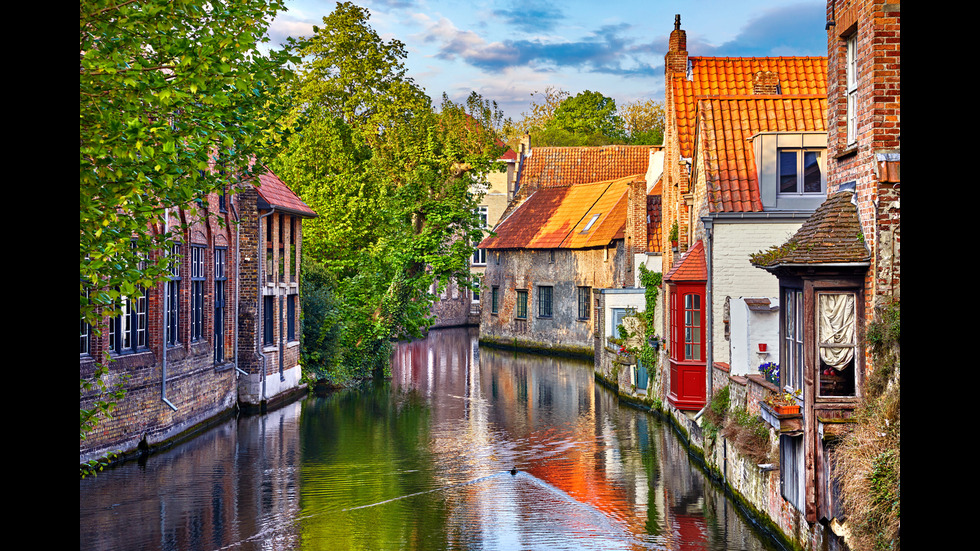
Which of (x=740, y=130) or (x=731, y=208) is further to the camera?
(x=740, y=130)

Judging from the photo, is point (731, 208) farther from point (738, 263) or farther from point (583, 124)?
point (583, 124)

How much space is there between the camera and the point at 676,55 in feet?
80.4

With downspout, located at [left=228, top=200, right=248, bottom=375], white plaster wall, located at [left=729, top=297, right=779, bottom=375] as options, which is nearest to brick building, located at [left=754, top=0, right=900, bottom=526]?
white plaster wall, located at [left=729, top=297, right=779, bottom=375]

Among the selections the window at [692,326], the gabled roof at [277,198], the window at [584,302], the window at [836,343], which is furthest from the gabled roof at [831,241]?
the window at [584,302]

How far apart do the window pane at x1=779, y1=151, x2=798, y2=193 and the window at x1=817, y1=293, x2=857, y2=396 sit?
7824mm

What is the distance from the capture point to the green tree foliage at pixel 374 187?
3067cm

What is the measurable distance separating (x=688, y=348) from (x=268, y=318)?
1109cm

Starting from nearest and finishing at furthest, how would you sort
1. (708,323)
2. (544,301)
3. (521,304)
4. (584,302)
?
(708,323)
(584,302)
(544,301)
(521,304)

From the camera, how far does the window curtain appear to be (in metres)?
10.3

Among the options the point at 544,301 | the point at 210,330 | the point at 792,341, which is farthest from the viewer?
the point at 544,301

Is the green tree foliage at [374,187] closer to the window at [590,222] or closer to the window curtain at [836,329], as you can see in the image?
the window at [590,222]

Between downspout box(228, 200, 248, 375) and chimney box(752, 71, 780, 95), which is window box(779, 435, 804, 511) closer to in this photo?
chimney box(752, 71, 780, 95)

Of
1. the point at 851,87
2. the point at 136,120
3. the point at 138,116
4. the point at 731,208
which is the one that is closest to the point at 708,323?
the point at 731,208
